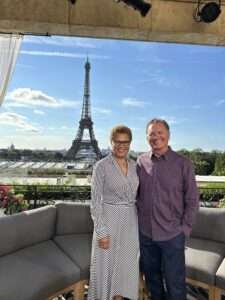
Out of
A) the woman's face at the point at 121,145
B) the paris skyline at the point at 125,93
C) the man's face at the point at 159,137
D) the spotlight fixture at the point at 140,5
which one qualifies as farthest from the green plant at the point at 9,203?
the paris skyline at the point at 125,93

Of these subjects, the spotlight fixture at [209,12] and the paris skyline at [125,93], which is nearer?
the spotlight fixture at [209,12]

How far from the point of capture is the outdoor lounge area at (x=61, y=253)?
6.94 ft

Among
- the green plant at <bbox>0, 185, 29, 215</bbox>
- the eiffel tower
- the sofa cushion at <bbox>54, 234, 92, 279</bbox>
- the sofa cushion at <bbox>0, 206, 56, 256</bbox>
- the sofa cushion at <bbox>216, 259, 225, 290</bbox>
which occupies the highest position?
the eiffel tower

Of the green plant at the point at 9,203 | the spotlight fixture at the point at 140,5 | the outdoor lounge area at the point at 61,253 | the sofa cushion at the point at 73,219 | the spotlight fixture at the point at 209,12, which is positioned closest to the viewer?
the outdoor lounge area at the point at 61,253

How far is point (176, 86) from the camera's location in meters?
8.41

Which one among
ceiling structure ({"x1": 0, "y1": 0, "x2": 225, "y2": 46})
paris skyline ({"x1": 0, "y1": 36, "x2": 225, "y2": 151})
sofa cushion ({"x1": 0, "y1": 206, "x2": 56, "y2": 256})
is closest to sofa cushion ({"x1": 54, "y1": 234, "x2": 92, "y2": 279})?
sofa cushion ({"x1": 0, "y1": 206, "x2": 56, "y2": 256})

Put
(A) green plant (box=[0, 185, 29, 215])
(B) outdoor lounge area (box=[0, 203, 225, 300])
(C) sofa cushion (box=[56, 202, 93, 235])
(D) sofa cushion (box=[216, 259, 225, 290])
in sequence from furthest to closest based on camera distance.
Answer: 1. (A) green plant (box=[0, 185, 29, 215])
2. (C) sofa cushion (box=[56, 202, 93, 235])
3. (D) sofa cushion (box=[216, 259, 225, 290])
4. (B) outdoor lounge area (box=[0, 203, 225, 300])

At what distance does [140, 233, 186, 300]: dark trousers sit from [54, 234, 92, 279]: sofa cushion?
461 millimetres

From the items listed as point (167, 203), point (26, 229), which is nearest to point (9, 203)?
point (26, 229)

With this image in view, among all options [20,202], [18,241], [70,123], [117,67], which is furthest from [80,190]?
[117,67]

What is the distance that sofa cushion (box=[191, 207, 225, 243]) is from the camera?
2.91 meters

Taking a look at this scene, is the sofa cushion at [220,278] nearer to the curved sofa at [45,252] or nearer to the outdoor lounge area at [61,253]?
the outdoor lounge area at [61,253]

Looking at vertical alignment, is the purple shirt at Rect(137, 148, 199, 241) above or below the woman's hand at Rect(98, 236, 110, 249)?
above

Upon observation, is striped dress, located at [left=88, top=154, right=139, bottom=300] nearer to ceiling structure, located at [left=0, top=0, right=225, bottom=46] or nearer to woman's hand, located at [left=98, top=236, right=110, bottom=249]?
woman's hand, located at [left=98, top=236, right=110, bottom=249]
